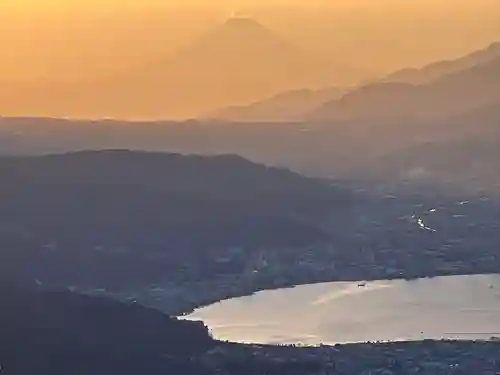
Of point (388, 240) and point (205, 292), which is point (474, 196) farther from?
point (205, 292)

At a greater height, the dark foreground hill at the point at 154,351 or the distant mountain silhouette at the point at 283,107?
the distant mountain silhouette at the point at 283,107

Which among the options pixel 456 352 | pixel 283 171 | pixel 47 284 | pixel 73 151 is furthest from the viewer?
pixel 283 171

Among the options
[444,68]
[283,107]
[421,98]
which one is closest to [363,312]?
[283,107]

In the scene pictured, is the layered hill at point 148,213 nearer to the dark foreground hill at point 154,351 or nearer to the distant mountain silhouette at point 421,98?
the distant mountain silhouette at point 421,98

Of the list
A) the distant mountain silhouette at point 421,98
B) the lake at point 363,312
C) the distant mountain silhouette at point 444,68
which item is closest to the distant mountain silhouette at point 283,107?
the distant mountain silhouette at point 421,98

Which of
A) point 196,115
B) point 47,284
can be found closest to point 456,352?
point 47,284

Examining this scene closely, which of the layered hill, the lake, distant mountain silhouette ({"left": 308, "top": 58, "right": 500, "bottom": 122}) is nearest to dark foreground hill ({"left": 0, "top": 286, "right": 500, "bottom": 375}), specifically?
the lake
